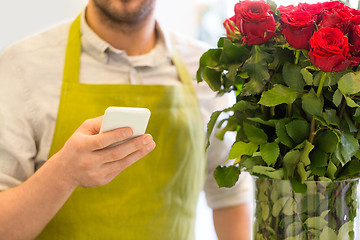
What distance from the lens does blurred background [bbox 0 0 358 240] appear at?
5.94ft

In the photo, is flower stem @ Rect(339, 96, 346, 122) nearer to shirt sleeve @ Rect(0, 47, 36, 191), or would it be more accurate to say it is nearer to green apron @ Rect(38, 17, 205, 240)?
green apron @ Rect(38, 17, 205, 240)

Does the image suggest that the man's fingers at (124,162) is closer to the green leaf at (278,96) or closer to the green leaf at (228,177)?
the green leaf at (228,177)

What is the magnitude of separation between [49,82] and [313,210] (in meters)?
0.71

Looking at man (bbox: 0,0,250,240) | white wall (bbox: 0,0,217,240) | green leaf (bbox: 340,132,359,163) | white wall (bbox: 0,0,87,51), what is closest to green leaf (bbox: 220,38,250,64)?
green leaf (bbox: 340,132,359,163)

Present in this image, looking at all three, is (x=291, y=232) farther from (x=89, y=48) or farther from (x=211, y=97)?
(x=89, y=48)

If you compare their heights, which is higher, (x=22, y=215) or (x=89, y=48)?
(x=89, y=48)

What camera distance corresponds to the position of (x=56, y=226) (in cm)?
117

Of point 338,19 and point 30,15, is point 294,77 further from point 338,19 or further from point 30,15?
→ point 30,15

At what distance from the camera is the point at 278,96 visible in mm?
819

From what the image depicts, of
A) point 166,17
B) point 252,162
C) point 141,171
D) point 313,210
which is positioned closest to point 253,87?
point 252,162

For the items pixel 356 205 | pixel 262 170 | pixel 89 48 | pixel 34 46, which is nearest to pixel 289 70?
pixel 262 170

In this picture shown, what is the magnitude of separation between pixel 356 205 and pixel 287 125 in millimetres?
218

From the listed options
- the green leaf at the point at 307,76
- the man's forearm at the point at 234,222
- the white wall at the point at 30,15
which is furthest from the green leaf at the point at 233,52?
the white wall at the point at 30,15

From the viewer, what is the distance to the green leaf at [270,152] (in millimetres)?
829
